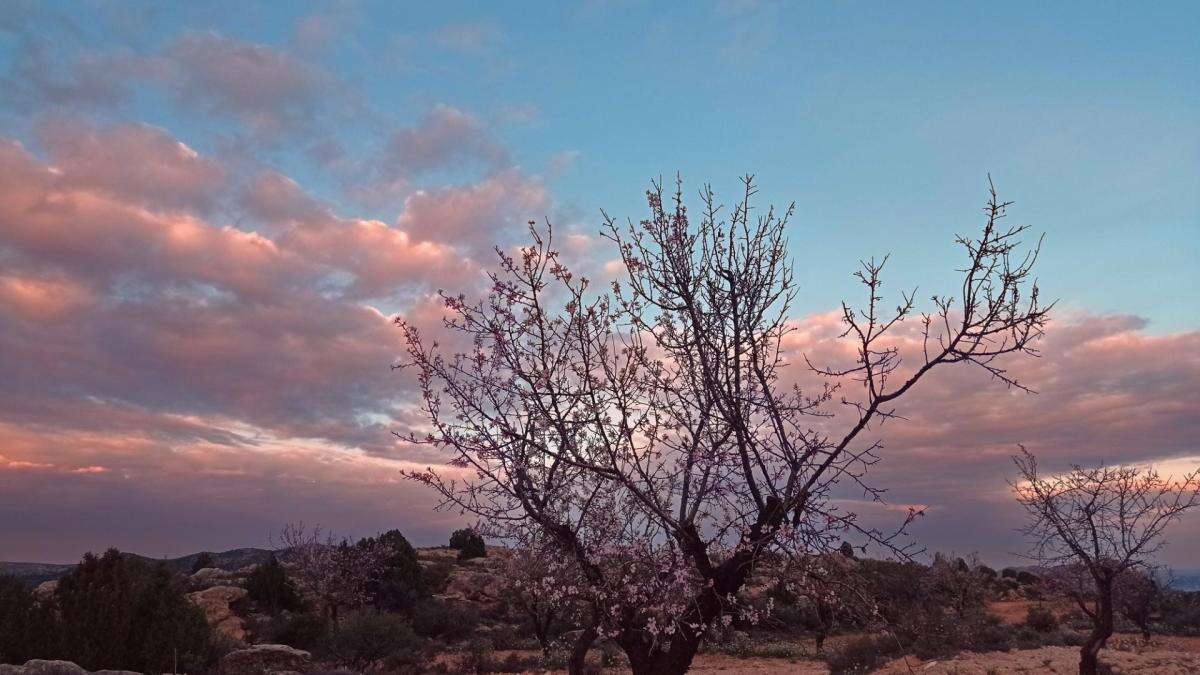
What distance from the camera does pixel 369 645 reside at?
26.7 meters

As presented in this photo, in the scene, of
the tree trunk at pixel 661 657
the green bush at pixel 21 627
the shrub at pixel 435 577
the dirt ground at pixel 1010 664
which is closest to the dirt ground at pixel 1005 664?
the dirt ground at pixel 1010 664

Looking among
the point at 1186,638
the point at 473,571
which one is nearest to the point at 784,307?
the point at 1186,638

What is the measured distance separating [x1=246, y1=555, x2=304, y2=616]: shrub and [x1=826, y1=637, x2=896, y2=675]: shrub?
90.0 ft

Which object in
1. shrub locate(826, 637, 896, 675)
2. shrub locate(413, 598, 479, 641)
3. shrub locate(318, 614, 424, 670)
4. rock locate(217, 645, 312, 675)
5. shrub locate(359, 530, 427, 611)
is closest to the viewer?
rock locate(217, 645, 312, 675)

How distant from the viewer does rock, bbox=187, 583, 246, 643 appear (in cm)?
3431

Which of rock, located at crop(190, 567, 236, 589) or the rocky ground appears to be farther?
rock, located at crop(190, 567, 236, 589)

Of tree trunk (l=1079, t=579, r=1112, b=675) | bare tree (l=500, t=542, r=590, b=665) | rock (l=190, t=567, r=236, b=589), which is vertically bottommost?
rock (l=190, t=567, r=236, b=589)

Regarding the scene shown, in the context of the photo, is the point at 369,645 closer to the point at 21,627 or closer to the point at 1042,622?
the point at 21,627

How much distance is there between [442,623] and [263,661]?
625 inches

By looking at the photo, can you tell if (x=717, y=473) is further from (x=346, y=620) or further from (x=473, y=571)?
(x=473, y=571)

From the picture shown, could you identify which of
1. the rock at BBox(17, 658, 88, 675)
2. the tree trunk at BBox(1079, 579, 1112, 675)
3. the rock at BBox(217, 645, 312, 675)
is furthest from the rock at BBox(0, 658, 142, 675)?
the tree trunk at BBox(1079, 579, 1112, 675)

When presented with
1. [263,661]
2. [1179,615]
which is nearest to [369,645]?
[263,661]

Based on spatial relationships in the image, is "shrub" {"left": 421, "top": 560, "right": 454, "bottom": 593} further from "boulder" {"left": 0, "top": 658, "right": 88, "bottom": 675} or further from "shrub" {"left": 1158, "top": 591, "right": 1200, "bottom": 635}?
"shrub" {"left": 1158, "top": 591, "right": 1200, "bottom": 635}

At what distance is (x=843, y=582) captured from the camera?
681cm
